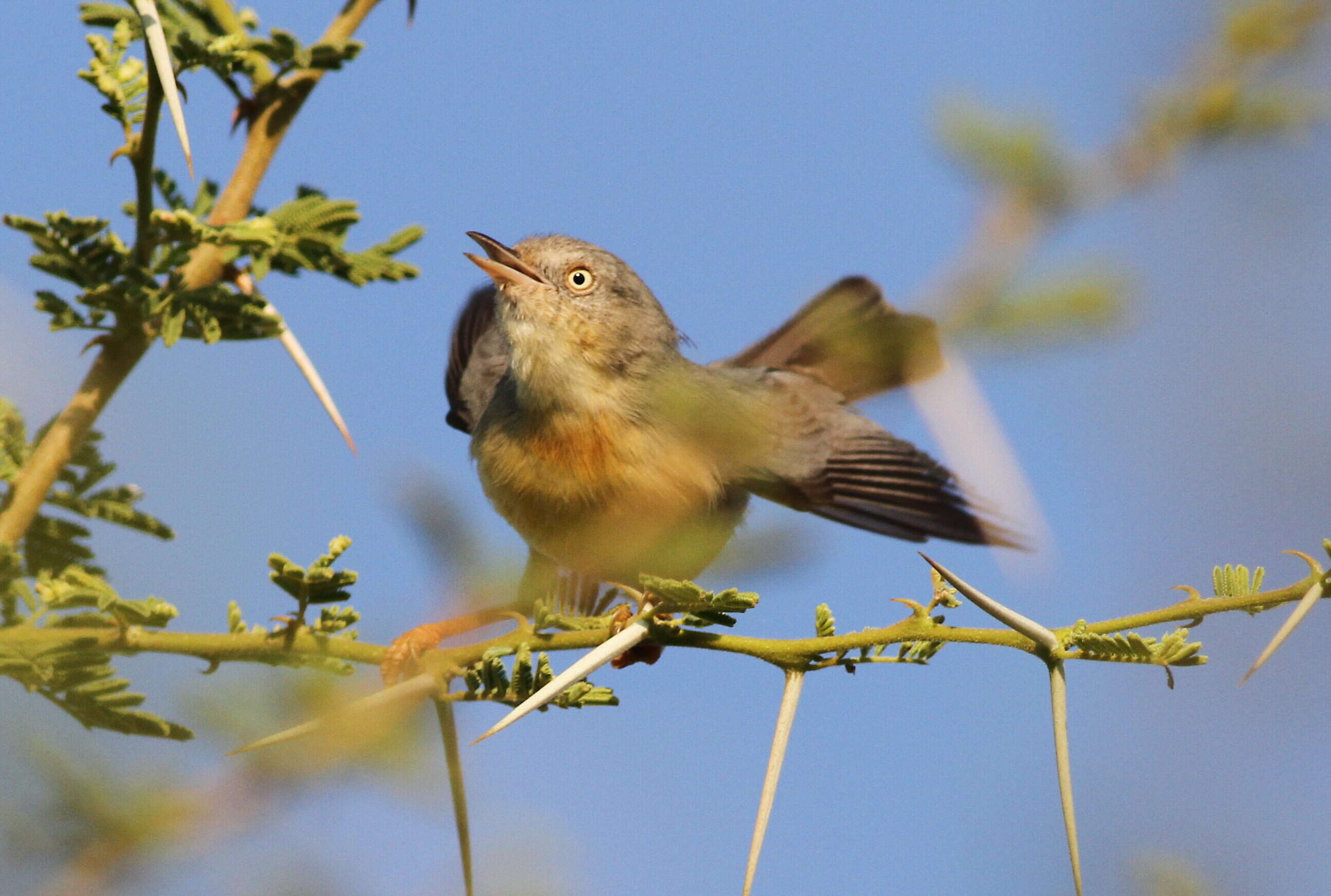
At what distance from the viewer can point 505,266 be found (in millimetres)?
5355

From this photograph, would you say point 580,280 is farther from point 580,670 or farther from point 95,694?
point 95,694

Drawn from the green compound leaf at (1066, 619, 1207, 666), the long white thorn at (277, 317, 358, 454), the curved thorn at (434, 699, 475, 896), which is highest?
the long white thorn at (277, 317, 358, 454)

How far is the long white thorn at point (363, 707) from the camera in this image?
1.62m

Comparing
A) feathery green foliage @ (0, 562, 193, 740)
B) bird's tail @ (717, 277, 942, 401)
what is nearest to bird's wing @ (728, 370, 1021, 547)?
bird's tail @ (717, 277, 942, 401)

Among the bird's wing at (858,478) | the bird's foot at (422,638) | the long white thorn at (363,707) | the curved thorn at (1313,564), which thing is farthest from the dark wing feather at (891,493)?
the long white thorn at (363,707)

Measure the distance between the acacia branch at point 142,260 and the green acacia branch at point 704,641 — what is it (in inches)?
22.5

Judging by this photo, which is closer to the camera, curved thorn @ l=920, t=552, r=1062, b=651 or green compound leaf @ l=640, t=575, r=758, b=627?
curved thorn @ l=920, t=552, r=1062, b=651

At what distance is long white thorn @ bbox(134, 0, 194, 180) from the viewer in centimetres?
208

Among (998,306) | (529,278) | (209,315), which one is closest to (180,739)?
(209,315)

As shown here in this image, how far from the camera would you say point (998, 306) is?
2.20m

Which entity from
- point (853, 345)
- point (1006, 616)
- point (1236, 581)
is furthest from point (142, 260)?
point (1236, 581)

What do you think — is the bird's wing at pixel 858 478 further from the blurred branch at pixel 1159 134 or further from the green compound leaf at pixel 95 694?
the green compound leaf at pixel 95 694

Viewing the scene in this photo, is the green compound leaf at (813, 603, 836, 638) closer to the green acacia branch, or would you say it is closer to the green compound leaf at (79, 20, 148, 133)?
the green acacia branch

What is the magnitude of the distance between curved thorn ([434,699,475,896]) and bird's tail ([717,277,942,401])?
94cm
